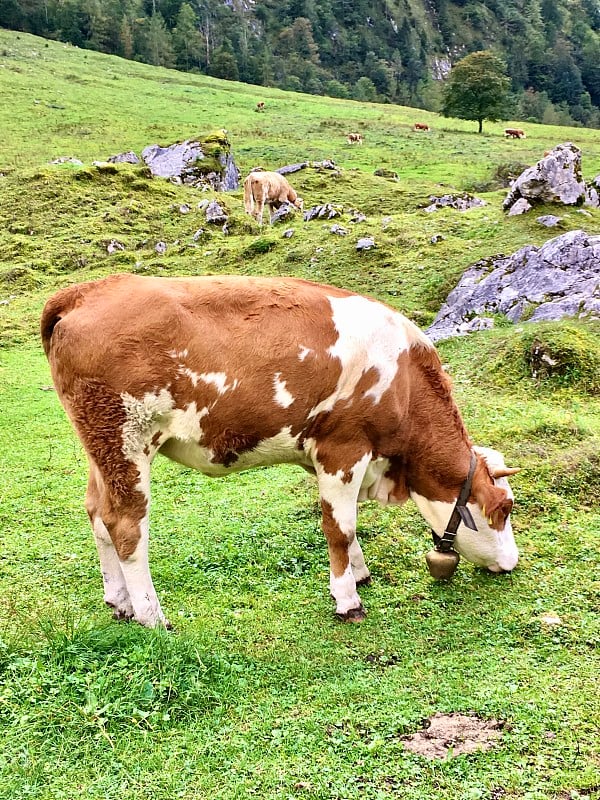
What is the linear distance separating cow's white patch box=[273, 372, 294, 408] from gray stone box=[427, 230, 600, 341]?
21.5 ft

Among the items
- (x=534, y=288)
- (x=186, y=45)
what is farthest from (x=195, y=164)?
(x=186, y=45)

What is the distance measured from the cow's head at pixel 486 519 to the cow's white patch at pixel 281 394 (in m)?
1.64

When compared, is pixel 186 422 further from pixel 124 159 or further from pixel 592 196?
pixel 124 159

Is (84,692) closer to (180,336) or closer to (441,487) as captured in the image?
(180,336)

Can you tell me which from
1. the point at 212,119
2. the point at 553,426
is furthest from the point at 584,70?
the point at 553,426

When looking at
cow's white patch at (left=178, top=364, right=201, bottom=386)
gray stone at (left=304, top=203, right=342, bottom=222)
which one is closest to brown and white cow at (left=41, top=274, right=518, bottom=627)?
cow's white patch at (left=178, top=364, right=201, bottom=386)

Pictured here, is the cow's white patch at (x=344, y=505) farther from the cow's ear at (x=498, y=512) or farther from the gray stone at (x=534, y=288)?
the gray stone at (x=534, y=288)

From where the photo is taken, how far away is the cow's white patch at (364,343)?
5.16 meters

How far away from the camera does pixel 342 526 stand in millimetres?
5414

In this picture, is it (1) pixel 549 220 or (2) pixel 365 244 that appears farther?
(2) pixel 365 244

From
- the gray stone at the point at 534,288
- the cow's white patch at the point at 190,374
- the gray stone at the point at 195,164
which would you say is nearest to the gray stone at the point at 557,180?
the gray stone at the point at 534,288

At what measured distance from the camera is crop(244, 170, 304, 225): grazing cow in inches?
904

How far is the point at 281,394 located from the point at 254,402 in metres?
0.21

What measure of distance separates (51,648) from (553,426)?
571 centimetres
